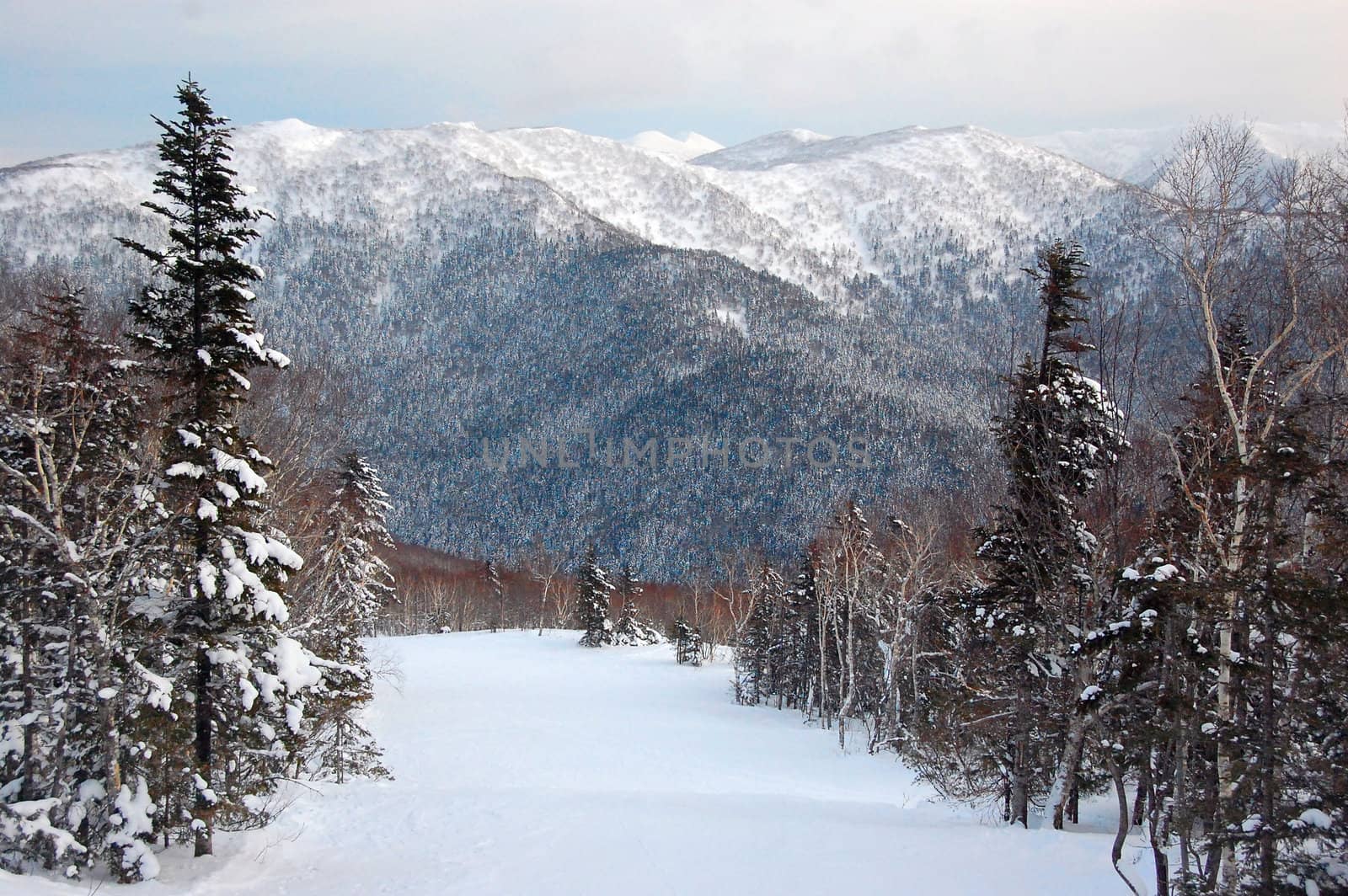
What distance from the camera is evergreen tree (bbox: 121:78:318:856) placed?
35.3ft

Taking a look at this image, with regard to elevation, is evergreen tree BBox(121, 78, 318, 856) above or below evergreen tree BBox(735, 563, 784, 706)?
above

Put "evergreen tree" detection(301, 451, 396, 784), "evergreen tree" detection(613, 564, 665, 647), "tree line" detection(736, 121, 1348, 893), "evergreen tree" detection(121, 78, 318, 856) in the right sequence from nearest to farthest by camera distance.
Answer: "tree line" detection(736, 121, 1348, 893) < "evergreen tree" detection(121, 78, 318, 856) < "evergreen tree" detection(301, 451, 396, 784) < "evergreen tree" detection(613, 564, 665, 647)

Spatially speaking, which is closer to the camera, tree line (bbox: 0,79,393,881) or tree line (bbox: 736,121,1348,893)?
tree line (bbox: 736,121,1348,893)

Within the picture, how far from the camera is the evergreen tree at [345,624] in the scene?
42.3 feet

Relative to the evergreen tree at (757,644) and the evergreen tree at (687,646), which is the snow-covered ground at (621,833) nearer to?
the evergreen tree at (757,644)

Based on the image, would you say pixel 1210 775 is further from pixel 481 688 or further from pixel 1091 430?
pixel 481 688

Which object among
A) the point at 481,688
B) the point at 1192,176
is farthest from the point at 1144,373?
the point at 481,688

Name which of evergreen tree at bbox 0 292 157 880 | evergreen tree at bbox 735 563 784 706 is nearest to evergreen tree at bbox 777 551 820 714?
evergreen tree at bbox 735 563 784 706

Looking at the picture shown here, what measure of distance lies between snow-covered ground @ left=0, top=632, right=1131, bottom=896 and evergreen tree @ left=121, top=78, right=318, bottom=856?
6.99 feet

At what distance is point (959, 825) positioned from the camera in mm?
14703

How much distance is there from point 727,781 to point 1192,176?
19994mm

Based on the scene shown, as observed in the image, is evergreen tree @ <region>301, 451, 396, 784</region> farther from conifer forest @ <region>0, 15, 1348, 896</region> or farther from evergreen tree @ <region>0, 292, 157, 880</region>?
evergreen tree @ <region>0, 292, 157, 880</region>

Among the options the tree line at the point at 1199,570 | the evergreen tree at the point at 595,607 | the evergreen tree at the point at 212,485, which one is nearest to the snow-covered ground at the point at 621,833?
the tree line at the point at 1199,570

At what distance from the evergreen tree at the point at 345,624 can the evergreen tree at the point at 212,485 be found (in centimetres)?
116
